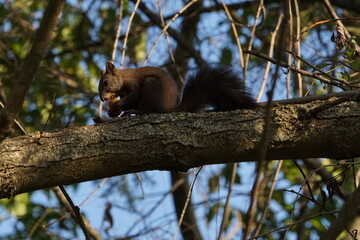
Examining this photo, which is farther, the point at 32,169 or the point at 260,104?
the point at 260,104

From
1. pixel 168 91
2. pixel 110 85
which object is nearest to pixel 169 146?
pixel 168 91

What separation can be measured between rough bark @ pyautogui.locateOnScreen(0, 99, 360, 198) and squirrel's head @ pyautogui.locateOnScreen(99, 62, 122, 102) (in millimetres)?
1453

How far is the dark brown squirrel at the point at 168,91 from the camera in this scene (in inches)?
112

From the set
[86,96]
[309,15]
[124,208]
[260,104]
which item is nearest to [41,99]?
[86,96]

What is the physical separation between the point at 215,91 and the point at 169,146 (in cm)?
77

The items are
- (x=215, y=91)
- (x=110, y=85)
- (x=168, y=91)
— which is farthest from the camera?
(x=110, y=85)

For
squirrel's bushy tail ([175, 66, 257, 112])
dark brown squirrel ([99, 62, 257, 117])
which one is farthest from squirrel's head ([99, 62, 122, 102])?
squirrel's bushy tail ([175, 66, 257, 112])

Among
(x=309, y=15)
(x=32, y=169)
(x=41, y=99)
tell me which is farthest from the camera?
(x=41, y=99)

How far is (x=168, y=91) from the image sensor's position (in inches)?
134

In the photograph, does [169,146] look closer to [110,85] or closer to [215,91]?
[215,91]

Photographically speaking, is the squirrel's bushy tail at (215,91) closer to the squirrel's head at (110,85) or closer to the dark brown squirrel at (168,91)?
the dark brown squirrel at (168,91)

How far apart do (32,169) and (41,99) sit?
3099 millimetres

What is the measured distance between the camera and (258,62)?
4973 mm

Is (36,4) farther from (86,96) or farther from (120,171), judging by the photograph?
(120,171)
